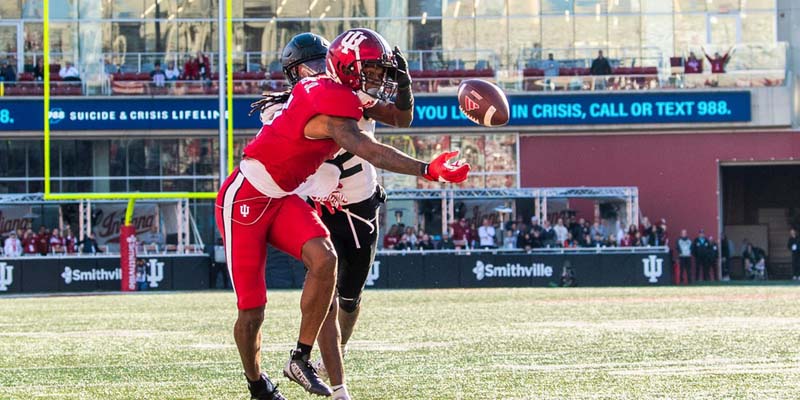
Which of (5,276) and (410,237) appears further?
(410,237)

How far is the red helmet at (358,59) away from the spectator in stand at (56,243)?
2277 centimetres

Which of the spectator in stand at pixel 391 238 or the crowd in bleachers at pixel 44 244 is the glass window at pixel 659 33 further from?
the crowd in bleachers at pixel 44 244

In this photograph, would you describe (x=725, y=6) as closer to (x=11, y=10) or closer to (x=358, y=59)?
(x=11, y=10)

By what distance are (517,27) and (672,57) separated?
13.9 ft

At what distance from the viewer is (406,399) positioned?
637 centimetres

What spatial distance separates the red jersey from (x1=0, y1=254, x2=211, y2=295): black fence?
21.1 meters

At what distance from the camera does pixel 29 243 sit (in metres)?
27.7

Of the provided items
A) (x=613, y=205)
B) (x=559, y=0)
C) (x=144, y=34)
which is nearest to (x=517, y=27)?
(x=559, y=0)

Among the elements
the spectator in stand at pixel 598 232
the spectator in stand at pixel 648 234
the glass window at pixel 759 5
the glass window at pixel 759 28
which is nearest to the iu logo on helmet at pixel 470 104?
the spectator in stand at pixel 598 232

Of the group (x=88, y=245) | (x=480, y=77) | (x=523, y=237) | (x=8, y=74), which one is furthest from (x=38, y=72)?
(x=523, y=237)

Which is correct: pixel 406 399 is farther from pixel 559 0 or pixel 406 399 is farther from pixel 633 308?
pixel 559 0

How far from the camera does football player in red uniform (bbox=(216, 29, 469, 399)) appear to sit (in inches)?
236

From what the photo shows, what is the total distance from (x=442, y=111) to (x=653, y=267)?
7.58 m

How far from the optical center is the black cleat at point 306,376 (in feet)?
19.6
